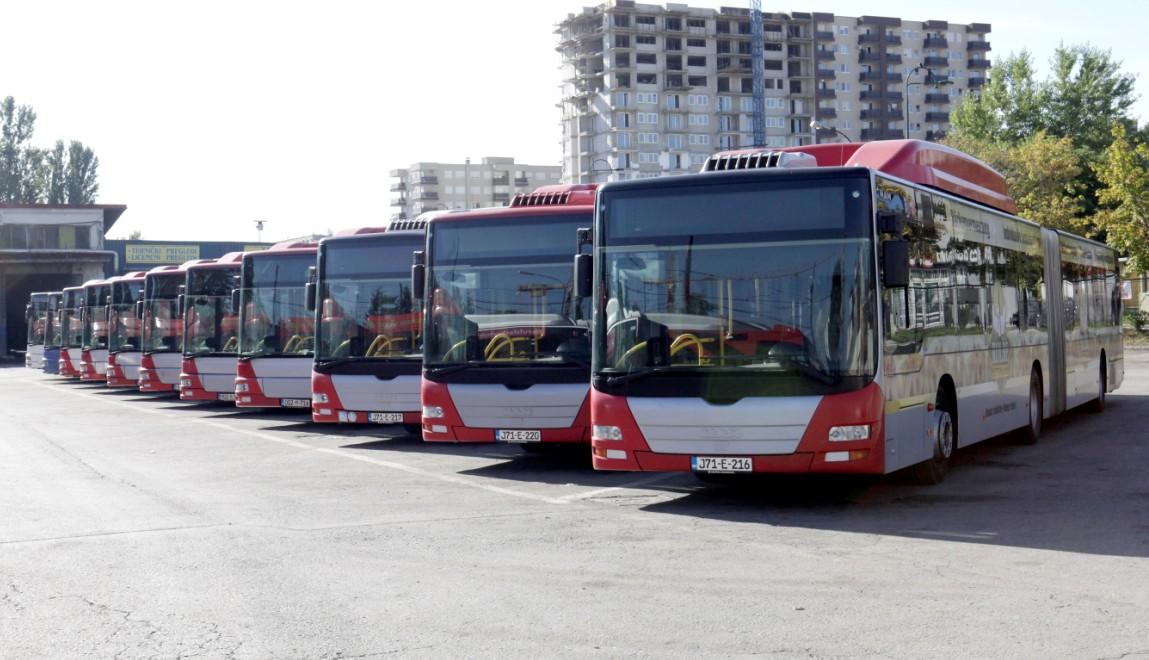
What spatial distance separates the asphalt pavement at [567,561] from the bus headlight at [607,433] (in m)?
0.63

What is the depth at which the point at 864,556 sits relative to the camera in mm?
9406

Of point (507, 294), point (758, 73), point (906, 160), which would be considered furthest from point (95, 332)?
point (758, 73)

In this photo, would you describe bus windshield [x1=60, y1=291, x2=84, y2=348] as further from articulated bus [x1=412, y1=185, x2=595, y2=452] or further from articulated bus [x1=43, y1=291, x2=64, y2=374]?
articulated bus [x1=412, y1=185, x2=595, y2=452]

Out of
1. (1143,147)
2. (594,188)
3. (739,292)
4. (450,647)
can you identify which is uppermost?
(1143,147)

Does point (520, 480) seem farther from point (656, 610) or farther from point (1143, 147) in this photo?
point (1143, 147)

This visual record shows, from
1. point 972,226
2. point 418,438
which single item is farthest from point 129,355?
point 972,226

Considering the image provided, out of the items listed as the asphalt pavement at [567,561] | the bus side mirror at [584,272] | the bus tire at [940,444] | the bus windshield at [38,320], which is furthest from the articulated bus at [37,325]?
the bus tire at [940,444]

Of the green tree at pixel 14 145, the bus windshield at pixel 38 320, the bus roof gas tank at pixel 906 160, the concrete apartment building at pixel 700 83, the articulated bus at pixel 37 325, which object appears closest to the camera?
the bus roof gas tank at pixel 906 160

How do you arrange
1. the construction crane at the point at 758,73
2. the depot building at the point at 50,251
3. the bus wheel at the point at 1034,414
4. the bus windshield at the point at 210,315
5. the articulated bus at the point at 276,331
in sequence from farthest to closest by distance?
1. the construction crane at the point at 758,73
2. the depot building at the point at 50,251
3. the bus windshield at the point at 210,315
4. the articulated bus at the point at 276,331
5. the bus wheel at the point at 1034,414

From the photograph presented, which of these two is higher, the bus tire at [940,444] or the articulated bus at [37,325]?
the articulated bus at [37,325]

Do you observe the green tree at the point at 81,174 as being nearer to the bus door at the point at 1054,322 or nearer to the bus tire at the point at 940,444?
the bus door at the point at 1054,322

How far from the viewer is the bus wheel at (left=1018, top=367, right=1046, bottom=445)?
683 inches

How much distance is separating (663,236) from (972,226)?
4520 millimetres

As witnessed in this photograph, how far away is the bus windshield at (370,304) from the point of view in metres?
19.6
